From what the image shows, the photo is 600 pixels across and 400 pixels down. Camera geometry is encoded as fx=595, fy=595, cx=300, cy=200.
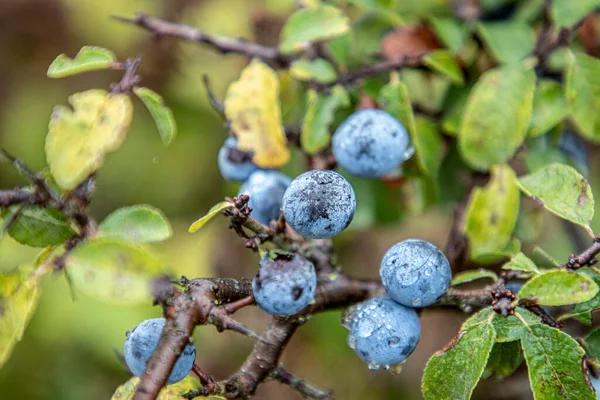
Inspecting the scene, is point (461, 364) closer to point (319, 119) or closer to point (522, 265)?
point (522, 265)

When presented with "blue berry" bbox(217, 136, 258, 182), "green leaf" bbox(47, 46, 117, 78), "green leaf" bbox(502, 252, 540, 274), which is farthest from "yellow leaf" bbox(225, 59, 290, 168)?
"green leaf" bbox(502, 252, 540, 274)

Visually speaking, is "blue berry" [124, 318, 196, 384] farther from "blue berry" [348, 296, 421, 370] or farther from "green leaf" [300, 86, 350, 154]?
"green leaf" [300, 86, 350, 154]

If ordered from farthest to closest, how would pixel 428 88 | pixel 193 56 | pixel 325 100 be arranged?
1. pixel 193 56
2. pixel 428 88
3. pixel 325 100

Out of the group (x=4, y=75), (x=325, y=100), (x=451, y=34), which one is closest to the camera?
(x=325, y=100)

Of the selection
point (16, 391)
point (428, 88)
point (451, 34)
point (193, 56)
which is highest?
point (451, 34)

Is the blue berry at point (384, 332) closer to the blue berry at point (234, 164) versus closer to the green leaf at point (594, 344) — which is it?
the green leaf at point (594, 344)

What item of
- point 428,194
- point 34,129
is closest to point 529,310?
point 428,194

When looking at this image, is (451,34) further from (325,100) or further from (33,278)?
(33,278)
